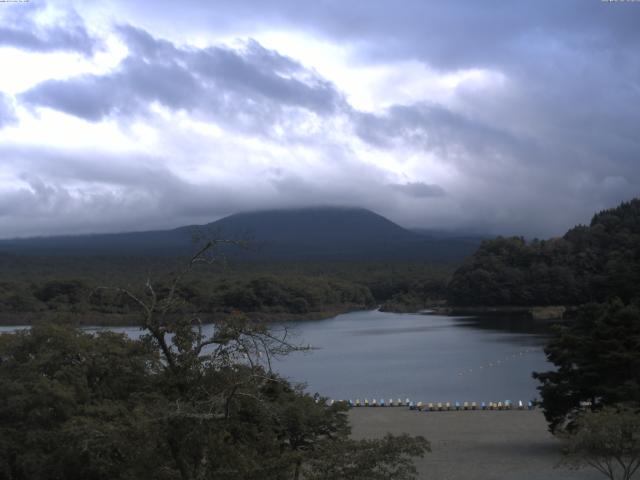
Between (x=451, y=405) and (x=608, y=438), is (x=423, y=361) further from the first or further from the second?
(x=608, y=438)

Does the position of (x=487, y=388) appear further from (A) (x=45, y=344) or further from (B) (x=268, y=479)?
(B) (x=268, y=479)

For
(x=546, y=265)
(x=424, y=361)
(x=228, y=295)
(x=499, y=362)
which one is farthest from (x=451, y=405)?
(x=546, y=265)

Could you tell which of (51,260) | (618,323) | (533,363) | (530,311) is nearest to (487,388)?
(533,363)

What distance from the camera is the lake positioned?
2855 cm

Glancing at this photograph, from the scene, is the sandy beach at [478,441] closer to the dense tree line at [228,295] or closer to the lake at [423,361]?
the lake at [423,361]

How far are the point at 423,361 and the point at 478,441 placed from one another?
19.1m

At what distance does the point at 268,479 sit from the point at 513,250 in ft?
240

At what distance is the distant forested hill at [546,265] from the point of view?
2665 inches

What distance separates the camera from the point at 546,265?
2808 inches

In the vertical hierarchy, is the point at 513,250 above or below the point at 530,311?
above

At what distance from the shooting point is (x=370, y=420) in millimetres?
21781

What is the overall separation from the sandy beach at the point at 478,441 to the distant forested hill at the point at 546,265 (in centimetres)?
4410

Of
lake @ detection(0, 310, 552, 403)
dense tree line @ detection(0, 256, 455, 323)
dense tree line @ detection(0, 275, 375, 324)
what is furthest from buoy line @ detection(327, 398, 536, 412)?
dense tree line @ detection(0, 275, 375, 324)

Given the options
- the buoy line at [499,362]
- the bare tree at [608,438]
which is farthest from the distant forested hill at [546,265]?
the bare tree at [608,438]
